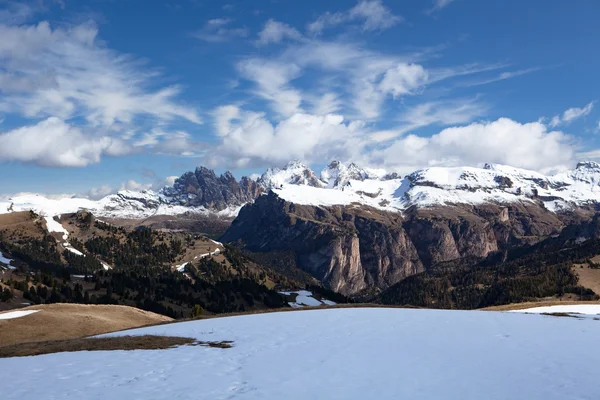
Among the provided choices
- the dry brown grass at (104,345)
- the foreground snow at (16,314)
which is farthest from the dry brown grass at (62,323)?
the dry brown grass at (104,345)

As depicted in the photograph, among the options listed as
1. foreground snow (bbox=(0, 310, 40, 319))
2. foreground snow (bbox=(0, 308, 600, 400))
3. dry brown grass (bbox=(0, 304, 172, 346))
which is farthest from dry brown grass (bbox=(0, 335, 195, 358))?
foreground snow (bbox=(0, 310, 40, 319))

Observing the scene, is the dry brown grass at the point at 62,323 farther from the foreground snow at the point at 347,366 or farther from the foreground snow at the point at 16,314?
the foreground snow at the point at 347,366

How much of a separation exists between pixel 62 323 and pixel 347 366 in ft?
169

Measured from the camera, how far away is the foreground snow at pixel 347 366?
18.2 meters

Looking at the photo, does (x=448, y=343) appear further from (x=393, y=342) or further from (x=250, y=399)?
(x=250, y=399)

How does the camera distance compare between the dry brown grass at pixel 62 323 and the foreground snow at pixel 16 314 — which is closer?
the dry brown grass at pixel 62 323

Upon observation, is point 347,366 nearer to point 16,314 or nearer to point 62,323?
point 62,323

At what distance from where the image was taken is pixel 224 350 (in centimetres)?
2794

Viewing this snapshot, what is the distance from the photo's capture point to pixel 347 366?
22.4 m

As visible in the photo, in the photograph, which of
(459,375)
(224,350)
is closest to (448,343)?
(459,375)

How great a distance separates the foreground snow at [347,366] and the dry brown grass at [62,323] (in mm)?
29537

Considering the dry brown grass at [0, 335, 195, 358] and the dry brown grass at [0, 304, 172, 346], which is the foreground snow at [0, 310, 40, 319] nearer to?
the dry brown grass at [0, 304, 172, 346]

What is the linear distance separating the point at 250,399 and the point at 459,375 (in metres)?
9.53

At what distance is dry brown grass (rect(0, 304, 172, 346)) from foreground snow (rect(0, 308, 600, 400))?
29.5m
